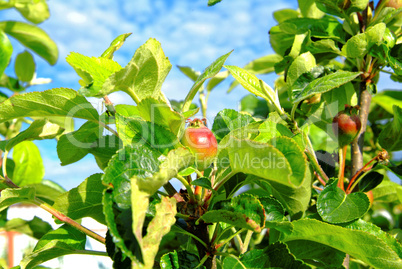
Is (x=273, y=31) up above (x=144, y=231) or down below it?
above

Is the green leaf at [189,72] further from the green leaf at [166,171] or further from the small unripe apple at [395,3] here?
the green leaf at [166,171]

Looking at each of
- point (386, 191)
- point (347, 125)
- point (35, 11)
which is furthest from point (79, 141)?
point (35, 11)

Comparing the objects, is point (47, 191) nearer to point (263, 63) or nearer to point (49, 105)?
point (49, 105)

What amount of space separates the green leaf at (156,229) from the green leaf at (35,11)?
1.83 metres

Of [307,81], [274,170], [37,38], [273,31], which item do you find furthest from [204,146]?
[37,38]

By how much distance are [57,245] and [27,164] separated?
93 centimetres

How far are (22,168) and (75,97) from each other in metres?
1.07

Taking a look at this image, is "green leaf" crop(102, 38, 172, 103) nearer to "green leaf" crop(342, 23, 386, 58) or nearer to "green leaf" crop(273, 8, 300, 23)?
"green leaf" crop(342, 23, 386, 58)

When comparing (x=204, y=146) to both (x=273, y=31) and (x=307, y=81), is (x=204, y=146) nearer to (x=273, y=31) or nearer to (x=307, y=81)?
(x=307, y=81)

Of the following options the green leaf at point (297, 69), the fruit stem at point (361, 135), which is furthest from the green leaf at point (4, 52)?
the fruit stem at point (361, 135)

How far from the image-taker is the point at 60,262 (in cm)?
171

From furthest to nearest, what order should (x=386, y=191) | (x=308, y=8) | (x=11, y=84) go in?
(x=11, y=84) → (x=308, y=8) → (x=386, y=191)

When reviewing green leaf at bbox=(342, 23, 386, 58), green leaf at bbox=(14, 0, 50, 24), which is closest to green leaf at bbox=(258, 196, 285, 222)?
green leaf at bbox=(342, 23, 386, 58)

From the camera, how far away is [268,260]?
0.73 metres
